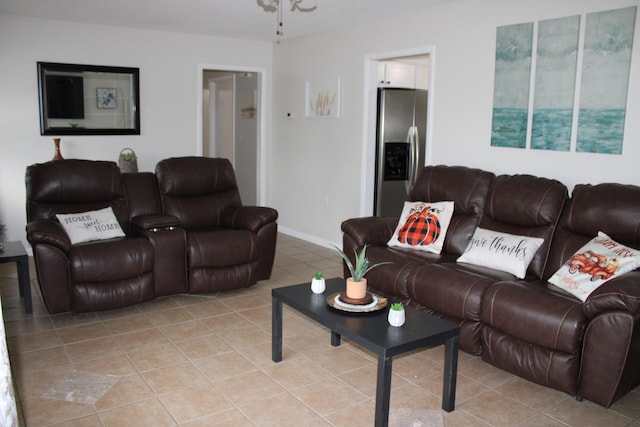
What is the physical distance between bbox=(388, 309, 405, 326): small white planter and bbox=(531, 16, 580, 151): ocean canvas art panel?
2.06 metres

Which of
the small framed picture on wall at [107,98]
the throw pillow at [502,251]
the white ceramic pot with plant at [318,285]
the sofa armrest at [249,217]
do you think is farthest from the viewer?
the small framed picture on wall at [107,98]

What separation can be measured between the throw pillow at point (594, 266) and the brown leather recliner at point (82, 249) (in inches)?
109

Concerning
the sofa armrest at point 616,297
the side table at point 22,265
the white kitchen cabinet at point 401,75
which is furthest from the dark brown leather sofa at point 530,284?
the side table at point 22,265

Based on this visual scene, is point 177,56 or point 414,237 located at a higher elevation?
point 177,56

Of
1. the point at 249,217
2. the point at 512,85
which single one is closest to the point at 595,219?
the point at 512,85

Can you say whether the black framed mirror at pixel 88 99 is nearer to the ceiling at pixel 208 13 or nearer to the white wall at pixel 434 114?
the ceiling at pixel 208 13

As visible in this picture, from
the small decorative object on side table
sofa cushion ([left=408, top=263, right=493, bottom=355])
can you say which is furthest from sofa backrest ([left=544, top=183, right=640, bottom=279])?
the small decorative object on side table

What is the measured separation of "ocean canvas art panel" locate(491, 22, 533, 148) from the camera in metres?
4.08

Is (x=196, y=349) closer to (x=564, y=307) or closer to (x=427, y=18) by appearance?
(x=564, y=307)

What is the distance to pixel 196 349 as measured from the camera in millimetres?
3428

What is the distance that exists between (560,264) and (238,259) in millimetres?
2340

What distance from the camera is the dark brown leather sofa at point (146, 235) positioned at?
3.75 meters

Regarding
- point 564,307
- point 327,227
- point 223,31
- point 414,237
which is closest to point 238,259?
A: point 414,237

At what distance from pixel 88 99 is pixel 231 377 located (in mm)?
4062
